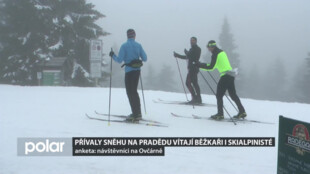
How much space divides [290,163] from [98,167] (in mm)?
2457

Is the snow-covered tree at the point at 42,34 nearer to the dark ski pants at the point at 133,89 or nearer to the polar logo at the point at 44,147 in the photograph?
the dark ski pants at the point at 133,89

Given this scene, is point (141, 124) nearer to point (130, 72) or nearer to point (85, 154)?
point (130, 72)

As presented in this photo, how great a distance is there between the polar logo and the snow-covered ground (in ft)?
0.71

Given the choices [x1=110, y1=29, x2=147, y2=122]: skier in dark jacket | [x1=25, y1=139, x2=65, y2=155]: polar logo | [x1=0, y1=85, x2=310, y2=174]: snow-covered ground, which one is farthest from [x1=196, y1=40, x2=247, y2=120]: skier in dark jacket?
[x1=25, y1=139, x2=65, y2=155]: polar logo

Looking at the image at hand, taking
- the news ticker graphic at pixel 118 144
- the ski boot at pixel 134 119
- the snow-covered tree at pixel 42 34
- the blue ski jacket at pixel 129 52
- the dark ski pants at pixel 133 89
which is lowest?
the news ticker graphic at pixel 118 144

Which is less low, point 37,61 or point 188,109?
point 37,61

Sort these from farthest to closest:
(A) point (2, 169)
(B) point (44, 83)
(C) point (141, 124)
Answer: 1. (B) point (44, 83)
2. (C) point (141, 124)
3. (A) point (2, 169)

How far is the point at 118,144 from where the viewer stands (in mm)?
5277

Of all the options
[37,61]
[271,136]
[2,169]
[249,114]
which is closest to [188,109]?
[249,114]

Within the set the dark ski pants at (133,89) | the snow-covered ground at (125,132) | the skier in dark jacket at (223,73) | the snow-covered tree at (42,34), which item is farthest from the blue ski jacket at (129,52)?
the snow-covered tree at (42,34)

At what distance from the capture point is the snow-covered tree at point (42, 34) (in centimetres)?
2688

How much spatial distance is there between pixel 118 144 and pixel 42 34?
81.5 feet

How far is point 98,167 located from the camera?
4168 millimetres

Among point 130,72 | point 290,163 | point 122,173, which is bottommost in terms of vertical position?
point 122,173
